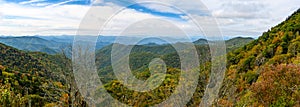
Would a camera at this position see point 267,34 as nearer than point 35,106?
No

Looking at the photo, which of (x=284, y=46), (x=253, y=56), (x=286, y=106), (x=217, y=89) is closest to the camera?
(x=217, y=89)

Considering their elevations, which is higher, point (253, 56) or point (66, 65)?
point (66, 65)

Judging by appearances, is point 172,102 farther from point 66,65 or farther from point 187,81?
point 66,65

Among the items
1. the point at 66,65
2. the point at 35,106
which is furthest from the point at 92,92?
the point at 35,106

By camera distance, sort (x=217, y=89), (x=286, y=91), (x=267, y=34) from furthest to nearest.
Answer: (x=267, y=34)
(x=286, y=91)
(x=217, y=89)

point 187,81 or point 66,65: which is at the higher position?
point 66,65

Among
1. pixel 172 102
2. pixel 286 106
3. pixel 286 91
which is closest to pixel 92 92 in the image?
pixel 172 102

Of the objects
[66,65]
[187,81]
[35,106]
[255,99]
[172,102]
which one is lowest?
[35,106]

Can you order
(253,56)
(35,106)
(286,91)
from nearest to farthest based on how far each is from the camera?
(286,91) → (35,106) → (253,56)

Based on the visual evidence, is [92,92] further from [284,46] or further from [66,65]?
[284,46]
